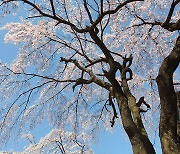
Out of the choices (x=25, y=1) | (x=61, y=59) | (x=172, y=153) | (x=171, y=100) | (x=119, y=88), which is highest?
(x=25, y=1)

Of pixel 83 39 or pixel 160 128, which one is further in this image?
pixel 83 39

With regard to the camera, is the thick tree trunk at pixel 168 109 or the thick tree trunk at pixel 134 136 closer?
the thick tree trunk at pixel 168 109

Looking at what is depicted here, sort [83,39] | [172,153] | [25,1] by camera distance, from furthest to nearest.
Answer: [83,39] → [25,1] → [172,153]

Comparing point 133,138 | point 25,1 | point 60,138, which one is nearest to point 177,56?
point 133,138

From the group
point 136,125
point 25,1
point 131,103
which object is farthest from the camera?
point 25,1

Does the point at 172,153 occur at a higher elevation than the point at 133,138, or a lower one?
lower

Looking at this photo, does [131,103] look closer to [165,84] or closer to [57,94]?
[165,84]

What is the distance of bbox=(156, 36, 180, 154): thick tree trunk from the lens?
12.2 ft

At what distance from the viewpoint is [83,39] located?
7.05 metres

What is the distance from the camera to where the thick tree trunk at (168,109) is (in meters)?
3.71

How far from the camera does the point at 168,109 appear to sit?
3.83 meters

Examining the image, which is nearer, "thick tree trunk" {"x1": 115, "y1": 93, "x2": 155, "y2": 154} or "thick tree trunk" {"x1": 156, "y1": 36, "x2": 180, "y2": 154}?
"thick tree trunk" {"x1": 156, "y1": 36, "x2": 180, "y2": 154}

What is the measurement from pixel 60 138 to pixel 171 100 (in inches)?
344

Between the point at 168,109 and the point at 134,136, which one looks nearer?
the point at 168,109
